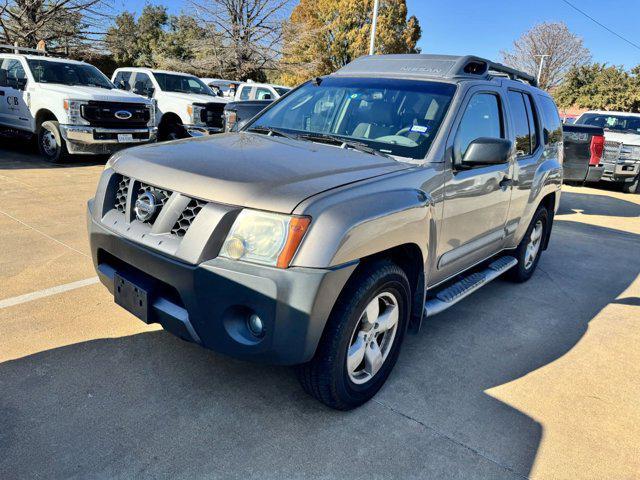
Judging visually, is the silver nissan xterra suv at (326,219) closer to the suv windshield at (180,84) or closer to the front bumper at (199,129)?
the front bumper at (199,129)

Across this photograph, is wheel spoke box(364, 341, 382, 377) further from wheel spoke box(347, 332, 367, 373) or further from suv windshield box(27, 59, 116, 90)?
suv windshield box(27, 59, 116, 90)

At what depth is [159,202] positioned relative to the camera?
2.61 meters

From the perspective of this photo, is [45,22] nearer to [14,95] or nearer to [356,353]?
[14,95]

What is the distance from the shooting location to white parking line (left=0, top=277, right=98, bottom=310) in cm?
367

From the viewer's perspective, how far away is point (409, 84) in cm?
364

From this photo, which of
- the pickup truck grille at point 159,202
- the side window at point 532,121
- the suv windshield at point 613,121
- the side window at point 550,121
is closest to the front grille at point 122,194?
the pickup truck grille at point 159,202

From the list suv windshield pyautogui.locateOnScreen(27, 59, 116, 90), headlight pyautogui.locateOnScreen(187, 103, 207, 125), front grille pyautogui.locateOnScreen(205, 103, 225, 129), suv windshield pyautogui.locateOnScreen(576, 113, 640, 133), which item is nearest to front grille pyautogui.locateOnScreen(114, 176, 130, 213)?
suv windshield pyautogui.locateOnScreen(27, 59, 116, 90)

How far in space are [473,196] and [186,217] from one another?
2.01 metres

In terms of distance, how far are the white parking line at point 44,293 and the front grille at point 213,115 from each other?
765 cm

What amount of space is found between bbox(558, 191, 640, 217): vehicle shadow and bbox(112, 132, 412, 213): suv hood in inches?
296

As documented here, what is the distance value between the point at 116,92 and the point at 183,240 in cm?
921

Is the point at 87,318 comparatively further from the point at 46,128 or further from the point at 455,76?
the point at 46,128

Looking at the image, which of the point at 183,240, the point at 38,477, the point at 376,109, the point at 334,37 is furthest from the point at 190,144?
the point at 334,37

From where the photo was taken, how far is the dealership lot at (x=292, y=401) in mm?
2400
